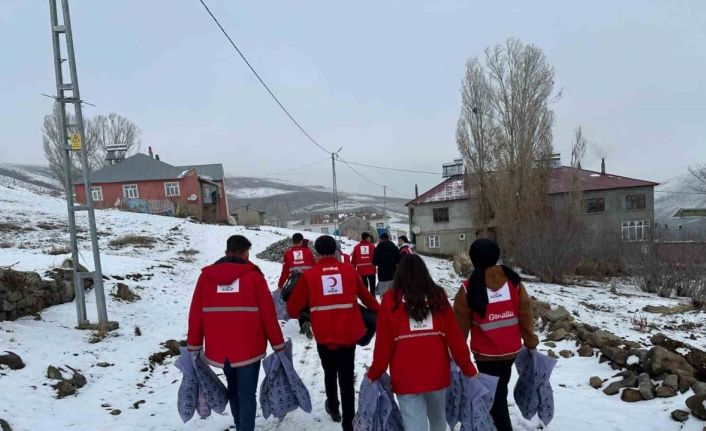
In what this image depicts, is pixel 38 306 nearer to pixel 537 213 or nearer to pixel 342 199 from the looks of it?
pixel 537 213

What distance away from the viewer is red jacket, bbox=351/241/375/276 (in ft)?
29.5

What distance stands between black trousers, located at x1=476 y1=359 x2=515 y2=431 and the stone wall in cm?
691

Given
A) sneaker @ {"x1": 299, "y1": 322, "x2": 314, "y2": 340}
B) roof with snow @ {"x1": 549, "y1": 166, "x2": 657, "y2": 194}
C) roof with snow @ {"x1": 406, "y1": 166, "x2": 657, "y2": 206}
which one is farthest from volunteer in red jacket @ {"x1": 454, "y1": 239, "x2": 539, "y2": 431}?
roof with snow @ {"x1": 549, "y1": 166, "x2": 657, "y2": 194}

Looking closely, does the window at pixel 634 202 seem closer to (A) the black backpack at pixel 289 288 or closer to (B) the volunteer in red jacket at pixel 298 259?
(B) the volunteer in red jacket at pixel 298 259

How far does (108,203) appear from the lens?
40594 millimetres

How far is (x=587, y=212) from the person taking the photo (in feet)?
112

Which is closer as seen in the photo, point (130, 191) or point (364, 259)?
point (364, 259)

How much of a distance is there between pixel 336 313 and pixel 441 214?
36231 millimetres

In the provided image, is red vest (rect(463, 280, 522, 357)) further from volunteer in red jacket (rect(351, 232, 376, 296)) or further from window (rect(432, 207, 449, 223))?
window (rect(432, 207, 449, 223))

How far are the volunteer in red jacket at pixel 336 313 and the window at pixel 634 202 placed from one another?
1469 inches

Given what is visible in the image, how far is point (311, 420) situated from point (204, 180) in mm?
42547

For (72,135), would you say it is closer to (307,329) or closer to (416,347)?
(307,329)

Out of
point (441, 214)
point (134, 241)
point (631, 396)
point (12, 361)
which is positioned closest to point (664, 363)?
point (631, 396)

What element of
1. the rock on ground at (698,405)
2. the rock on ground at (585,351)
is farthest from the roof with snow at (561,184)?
the rock on ground at (698,405)
